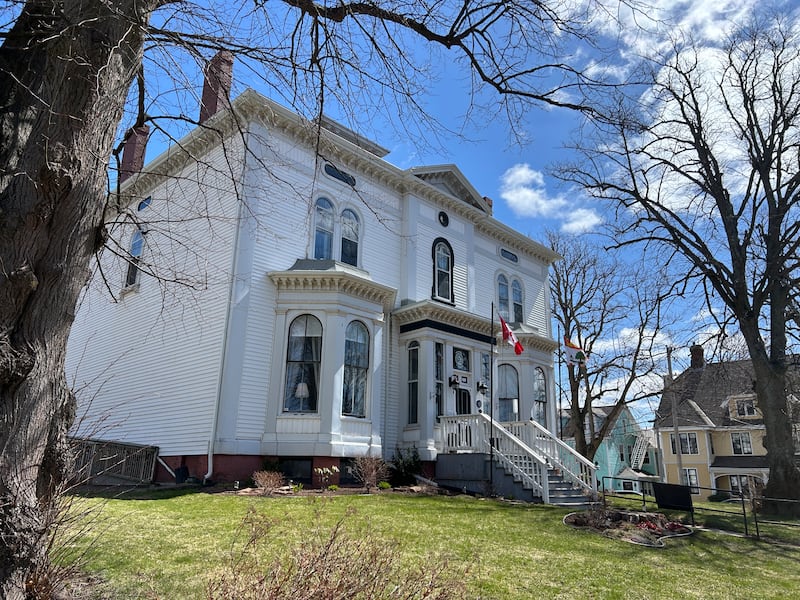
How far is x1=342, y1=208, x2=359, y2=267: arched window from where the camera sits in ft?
56.7

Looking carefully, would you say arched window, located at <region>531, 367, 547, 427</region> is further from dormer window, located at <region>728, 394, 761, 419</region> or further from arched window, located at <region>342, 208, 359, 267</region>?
dormer window, located at <region>728, 394, 761, 419</region>

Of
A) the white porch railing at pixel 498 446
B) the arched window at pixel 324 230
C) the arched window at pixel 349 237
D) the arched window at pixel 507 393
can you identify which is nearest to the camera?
the white porch railing at pixel 498 446

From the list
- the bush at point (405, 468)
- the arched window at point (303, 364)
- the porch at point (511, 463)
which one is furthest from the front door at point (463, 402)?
the arched window at point (303, 364)

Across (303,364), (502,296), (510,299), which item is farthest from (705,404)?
(303,364)

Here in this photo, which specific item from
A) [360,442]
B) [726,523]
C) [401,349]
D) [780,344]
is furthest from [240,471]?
[780,344]

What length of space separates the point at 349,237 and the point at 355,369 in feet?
13.8

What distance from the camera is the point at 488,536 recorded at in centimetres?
838

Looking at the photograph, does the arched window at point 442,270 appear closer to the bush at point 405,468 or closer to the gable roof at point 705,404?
the bush at point 405,468

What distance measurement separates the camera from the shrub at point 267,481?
38.2 ft

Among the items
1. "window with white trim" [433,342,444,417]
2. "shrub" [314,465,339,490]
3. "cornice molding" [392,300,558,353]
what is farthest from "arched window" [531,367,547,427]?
"shrub" [314,465,339,490]

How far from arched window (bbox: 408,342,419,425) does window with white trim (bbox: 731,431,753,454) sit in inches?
1410

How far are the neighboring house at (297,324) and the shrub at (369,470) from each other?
51cm

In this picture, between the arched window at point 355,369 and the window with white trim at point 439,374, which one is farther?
the window with white trim at point 439,374

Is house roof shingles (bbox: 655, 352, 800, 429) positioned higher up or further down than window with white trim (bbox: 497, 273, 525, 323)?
further down
